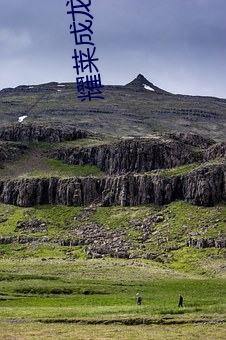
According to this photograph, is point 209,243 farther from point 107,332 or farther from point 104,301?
point 107,332

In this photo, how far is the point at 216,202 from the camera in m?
176

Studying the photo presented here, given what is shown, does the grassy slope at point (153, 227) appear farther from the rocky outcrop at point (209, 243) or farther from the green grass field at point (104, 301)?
the green grass field at point (104, 301)

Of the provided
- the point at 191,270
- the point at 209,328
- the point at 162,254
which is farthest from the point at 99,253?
the point at 209,328

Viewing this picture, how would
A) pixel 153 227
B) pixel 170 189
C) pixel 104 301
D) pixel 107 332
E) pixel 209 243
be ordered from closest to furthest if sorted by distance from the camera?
pixel 107 332 → pixel 104 301 → pixel 209 243 → pixel 153 227 → pixel 170 189

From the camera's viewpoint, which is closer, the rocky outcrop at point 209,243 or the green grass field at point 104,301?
the green grass field at point 104,301

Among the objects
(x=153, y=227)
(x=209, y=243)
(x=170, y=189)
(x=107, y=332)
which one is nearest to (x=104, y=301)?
(x=107, y=332)

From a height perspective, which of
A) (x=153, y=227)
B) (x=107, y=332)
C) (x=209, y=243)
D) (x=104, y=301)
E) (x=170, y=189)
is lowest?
(x=209, y=243)

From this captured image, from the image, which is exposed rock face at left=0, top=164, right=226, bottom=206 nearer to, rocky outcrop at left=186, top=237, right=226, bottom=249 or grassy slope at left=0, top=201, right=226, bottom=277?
grassy slope at left=0, top=201, right=226, bottom=277

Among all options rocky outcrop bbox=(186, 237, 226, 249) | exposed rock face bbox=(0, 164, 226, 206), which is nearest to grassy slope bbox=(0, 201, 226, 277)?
rocky outcrop bbox=(186, 237, 226, 249)

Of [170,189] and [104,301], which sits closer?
[104,301]

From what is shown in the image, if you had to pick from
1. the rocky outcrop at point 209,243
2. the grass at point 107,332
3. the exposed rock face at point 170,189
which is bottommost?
the rocky outcrop at point 209,243

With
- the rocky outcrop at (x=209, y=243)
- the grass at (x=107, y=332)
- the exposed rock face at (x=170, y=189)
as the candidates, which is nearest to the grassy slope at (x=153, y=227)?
the rocky outcrop at (x=209, y=243)

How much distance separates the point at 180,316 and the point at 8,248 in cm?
11385

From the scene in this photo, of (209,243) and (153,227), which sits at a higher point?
(153,227)
